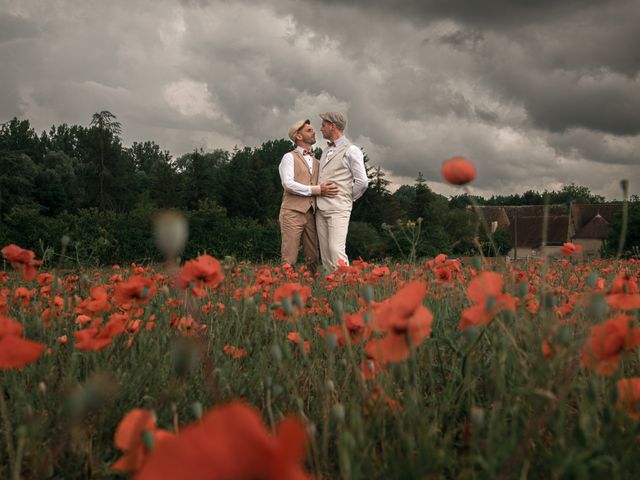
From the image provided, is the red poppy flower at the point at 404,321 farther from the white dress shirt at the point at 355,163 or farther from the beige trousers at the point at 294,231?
the beige trousers at the point at 294,231

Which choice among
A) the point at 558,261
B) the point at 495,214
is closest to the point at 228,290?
the point at 558,261

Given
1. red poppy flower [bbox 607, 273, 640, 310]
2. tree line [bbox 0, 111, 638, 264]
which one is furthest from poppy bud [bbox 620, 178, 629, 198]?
tree line [bbox 0, 111, 638, 264]

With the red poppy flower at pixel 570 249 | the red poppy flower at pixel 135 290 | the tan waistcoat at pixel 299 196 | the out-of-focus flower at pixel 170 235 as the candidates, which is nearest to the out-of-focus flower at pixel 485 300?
the out-of-focus flower at pixel 170 235

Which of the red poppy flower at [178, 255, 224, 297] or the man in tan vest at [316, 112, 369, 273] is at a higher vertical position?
the man in tan vest at [316, 112, 369, 273]

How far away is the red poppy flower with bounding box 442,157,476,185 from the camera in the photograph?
1494 mm

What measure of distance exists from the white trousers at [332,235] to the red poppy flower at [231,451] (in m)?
5.39

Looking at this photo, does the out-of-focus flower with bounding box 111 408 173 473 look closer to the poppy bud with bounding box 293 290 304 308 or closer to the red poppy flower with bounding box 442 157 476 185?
the poppy bud with bounding box 293 290 304 308

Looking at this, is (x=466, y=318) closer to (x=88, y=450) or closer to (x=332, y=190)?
(x=88, y=450)

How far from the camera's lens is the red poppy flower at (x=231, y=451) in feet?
1.32

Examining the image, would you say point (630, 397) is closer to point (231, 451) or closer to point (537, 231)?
point (231, 451)

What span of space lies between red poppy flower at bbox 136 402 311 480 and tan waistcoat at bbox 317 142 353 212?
5569 mm

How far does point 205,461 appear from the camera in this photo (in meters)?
0.43

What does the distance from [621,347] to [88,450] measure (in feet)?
3.87

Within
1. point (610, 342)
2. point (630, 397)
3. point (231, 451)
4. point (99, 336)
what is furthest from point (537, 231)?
point (231, 451)
